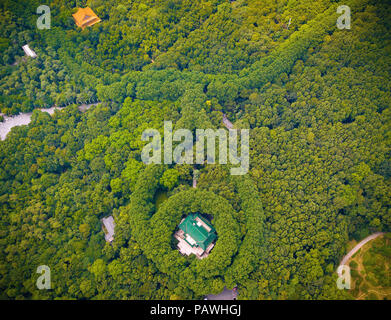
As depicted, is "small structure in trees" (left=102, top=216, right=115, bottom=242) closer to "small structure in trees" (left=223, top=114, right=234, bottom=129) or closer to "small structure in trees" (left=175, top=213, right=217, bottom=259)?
"small structure in trees" (left=175, top=213, right=217, bottom=259)

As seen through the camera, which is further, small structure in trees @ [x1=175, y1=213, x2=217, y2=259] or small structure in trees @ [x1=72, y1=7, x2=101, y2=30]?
small structure in trees @ [x1=72, y1=7, x2=101, y2=30]

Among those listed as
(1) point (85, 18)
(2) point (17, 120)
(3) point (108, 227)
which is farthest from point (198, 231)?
(1) point (85, 18)

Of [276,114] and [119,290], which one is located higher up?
[276,114]

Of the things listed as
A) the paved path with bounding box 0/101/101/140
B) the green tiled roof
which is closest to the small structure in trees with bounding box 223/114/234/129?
the green tiled roof

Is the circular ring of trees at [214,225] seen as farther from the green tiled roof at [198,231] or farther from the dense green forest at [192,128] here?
the green tiled roof at [198,231]

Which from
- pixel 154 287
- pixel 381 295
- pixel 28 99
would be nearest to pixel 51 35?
pixel 28 99

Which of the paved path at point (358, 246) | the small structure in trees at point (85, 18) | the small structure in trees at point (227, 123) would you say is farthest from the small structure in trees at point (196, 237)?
the small structure in trees at point (85, 18)
